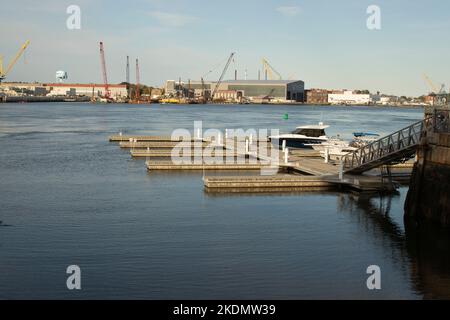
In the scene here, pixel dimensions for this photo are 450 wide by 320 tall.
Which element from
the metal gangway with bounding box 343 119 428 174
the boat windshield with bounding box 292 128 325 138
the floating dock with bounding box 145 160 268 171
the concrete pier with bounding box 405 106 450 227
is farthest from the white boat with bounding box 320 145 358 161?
the concrete pier with bounding box 405 106 450 227

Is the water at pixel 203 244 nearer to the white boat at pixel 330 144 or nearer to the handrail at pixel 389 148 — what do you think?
the handrail at pixel 389 148

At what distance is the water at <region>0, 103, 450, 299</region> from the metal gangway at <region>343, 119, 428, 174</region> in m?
2.38

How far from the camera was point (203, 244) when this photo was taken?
24.2 meters

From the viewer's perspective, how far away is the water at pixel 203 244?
63.0 feet

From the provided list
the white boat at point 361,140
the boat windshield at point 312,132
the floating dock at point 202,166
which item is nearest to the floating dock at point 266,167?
the floating dock at point 202,166

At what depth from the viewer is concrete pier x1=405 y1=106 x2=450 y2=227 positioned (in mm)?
25719

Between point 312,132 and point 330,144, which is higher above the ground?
point 312,132

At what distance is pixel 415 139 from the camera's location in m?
28.9

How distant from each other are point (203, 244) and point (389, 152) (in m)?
12.8

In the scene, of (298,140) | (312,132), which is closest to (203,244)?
(298,140)

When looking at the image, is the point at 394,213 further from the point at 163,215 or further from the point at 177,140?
the point at 177,140

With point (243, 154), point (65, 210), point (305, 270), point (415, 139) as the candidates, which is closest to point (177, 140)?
point (243, 154)
